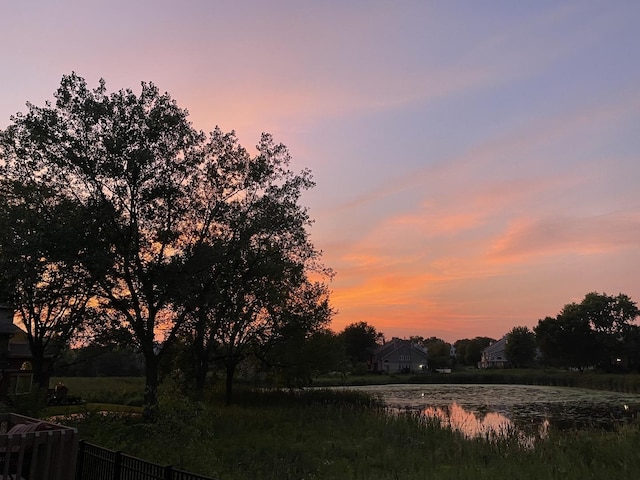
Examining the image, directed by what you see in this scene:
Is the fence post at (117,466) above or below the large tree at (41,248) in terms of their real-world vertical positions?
below

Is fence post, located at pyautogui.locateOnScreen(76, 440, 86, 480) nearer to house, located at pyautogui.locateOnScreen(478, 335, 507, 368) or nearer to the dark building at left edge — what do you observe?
the dark building at left edge

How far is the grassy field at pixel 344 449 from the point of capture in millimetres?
11602

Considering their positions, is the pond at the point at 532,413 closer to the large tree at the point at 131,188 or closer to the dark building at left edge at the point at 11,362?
the large tree at the point at 131,188

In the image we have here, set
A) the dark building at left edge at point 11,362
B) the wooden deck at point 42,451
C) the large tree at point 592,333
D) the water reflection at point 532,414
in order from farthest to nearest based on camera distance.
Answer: the large tree at point 592,333 < the dark building at left edge at point 11,362 < the water reflection at point 532,414 < the wooden deck at point 42,451

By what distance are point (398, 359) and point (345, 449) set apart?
104299mm

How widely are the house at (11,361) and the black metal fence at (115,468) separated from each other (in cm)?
2399

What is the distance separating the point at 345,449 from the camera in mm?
17375

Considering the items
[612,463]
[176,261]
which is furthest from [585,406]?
[176,261]

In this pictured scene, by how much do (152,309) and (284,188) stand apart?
31.5ft

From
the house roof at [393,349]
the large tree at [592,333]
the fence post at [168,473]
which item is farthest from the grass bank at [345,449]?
the house roof at [393,349]

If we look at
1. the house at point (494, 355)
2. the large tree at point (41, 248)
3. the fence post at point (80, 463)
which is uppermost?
the large tree at point (41, 248)

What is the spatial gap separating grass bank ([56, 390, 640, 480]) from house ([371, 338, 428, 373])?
3790 inches

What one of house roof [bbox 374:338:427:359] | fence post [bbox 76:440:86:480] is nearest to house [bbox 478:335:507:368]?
house roof [bbox 374:338:427:359]

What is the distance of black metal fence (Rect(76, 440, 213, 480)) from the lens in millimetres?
7523
